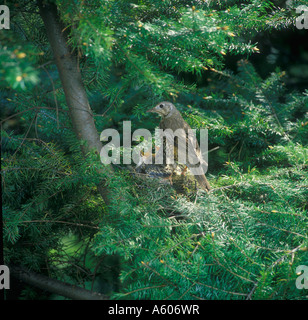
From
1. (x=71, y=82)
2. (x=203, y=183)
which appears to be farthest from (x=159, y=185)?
(x=71, y=82)

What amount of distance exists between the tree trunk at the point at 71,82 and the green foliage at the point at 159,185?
59mm

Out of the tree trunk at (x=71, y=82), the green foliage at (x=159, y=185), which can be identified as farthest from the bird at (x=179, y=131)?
the tree trunk at (x=71, y=82)

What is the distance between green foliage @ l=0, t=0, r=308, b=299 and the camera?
105 centimetres

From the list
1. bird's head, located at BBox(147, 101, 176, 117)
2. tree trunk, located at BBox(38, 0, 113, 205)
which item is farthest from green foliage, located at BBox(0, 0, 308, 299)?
bird's head, located at BBox(147, 101, 176, 117)

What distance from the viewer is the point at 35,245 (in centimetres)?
166

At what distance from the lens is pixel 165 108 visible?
79.6 inches

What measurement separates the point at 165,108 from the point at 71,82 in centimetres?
74

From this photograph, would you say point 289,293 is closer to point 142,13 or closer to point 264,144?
point 264,144

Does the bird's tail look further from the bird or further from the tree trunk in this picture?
the tree trunk

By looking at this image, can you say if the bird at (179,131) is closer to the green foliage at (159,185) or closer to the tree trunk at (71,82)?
the green foliage at (159,185)

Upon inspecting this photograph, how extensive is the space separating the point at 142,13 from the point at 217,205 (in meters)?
0.92

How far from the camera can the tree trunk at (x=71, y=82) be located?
1.36 metres

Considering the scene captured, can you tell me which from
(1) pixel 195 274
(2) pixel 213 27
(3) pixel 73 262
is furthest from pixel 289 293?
(3) pixel 73 262

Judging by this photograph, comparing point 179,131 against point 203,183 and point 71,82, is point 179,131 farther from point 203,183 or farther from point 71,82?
point 71,82
